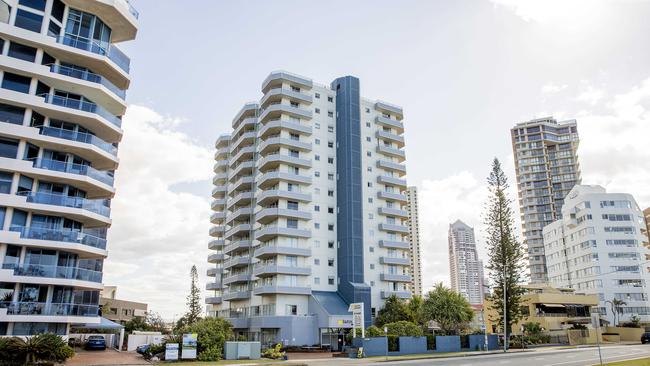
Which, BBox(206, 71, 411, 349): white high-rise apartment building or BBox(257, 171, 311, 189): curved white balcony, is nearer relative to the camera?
BBox(206, 71, 411, 349): white high-rise apartment building

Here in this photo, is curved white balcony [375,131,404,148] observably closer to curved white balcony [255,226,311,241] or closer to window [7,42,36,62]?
curved white balcony [255,226,311,241]

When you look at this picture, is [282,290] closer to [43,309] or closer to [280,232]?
[280,232]

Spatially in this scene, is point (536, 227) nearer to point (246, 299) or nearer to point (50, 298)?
point (246, 299)

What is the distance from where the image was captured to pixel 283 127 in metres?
68.1

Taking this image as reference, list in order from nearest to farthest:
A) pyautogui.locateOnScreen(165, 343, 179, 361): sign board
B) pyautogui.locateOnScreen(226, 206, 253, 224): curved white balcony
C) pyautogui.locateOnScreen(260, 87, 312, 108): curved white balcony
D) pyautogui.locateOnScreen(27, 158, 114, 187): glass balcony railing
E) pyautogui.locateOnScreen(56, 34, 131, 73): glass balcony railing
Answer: pyautogui.locateOnScreen(165, 343, 179, 361): sign board < pyautogui.locateOnScreen(27, 158, 114, 187): glass balcony railing < pyautogui.locateOnScreen(56, 34, 131, 73): glass balcony railing < pyautogui.locateOnScreen(260, 87, 312, 108): curved white balcony < pyautogui.locateOnScreen(226, 206, 253, 224): curved white balcony

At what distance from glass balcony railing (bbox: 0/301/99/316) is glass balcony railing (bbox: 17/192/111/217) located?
7738mm

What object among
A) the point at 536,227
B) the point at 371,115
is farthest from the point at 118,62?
the point at 536,227

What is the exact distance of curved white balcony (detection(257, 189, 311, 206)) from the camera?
65119 millimetres

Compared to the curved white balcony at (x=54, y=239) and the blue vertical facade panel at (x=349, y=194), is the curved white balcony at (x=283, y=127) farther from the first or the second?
the curved white balcony at (x=54, y=239)

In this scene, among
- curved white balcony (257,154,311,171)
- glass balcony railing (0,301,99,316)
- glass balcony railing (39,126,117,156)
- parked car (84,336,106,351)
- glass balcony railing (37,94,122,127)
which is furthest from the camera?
curved white balcony (257,154,311,171)

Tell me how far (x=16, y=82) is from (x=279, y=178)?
3438 cm

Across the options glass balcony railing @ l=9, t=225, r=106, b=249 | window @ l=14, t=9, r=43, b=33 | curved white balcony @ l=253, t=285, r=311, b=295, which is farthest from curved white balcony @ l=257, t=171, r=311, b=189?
window @ l=14, t=9, r=43, b=33

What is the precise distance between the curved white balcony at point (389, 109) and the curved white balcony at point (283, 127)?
1416 cm

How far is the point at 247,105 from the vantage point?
8138 centimetres
